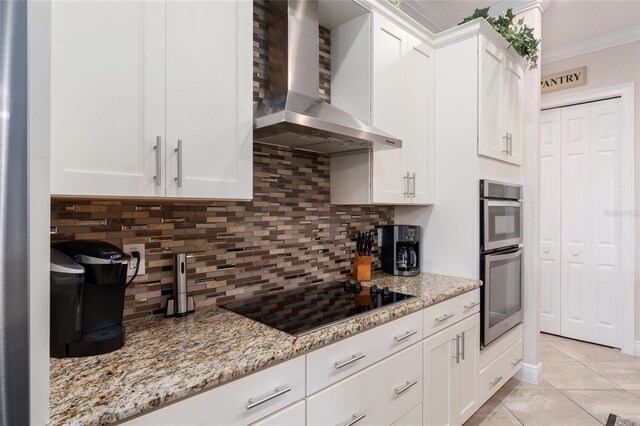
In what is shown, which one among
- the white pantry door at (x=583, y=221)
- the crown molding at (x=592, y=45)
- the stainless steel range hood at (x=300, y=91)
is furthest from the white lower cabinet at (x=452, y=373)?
the crown molding at (x=592, y=45)

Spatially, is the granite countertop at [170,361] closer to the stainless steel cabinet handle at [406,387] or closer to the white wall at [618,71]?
the stainless steel cabinet handle at [406,387]

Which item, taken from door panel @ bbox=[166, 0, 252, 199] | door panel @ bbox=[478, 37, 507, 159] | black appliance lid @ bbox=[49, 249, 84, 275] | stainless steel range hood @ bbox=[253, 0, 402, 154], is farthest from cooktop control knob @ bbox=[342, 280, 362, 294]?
black appliance lid @ bbox=[49, 249, 84, 275]

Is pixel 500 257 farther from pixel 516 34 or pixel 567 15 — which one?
pixel 567 15

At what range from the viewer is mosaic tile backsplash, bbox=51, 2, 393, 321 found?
1413mm

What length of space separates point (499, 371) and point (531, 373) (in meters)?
0.53

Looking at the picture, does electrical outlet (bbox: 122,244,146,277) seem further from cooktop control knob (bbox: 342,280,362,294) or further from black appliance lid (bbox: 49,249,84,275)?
cooktop control knob (bbox: 342,280,362,294)

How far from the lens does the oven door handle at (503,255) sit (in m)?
2.31

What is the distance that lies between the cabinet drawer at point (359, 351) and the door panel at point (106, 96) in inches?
31.4

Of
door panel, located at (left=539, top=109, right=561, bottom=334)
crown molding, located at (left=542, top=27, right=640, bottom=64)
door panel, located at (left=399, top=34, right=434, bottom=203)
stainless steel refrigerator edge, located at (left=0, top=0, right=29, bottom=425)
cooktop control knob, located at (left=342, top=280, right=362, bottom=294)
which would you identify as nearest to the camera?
stainless steel refrigerator edge, located at (left=0, top=0, right=29, bottom=425)

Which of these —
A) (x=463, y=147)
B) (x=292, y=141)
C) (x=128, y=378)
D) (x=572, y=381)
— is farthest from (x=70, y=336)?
(x=572, y=381)

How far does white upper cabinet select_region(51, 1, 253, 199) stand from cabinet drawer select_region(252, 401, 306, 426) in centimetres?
75

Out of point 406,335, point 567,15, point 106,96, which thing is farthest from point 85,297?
point 567,15

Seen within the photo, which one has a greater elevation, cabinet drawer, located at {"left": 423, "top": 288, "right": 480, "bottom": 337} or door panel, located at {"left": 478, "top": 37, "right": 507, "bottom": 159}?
door panel, located at {"left": 478, "top": 37, "right": 507, "bottom": 159}

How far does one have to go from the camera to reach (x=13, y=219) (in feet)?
1.86
